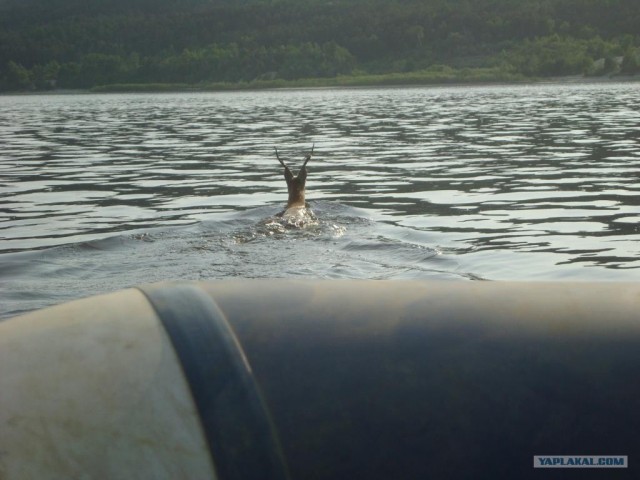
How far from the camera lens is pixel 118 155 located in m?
19.8

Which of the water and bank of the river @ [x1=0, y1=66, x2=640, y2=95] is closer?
the water

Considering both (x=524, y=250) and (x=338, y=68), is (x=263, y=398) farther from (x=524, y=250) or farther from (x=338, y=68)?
(x=338, y=68)

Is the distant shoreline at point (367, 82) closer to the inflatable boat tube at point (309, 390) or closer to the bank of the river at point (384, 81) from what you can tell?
the bank of the river at point (384, 81)

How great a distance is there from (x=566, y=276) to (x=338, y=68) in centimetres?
8679

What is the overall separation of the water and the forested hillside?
178ft

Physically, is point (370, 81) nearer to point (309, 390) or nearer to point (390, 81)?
point (390, 81)

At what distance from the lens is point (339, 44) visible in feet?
342

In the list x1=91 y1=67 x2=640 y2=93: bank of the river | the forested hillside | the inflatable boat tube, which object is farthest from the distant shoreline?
the inflatable boat tube

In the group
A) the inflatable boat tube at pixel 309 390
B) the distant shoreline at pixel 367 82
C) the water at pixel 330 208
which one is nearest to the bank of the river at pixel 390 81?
the distant shoreline at pixel 367 82

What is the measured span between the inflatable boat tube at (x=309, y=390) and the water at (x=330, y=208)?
4815 mm

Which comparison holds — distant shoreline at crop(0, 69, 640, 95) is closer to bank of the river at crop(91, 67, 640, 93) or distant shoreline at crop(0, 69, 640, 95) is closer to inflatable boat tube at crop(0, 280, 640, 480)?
bank of the river at crop(91, 67, 640, 93)

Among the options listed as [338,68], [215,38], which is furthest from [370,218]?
[215,38]

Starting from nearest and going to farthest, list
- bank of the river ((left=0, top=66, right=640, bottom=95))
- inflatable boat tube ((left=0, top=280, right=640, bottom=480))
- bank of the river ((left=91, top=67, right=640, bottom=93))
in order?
inflatable boat tube ((left=0, top=280, right=640, bottom=480)) < bank of the river ((left=0, top=66, right=640, bottom=95)) < bank of the river ((left=91, top=67, right=640, bottom=93))

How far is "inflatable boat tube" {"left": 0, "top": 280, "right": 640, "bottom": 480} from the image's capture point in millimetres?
2109
